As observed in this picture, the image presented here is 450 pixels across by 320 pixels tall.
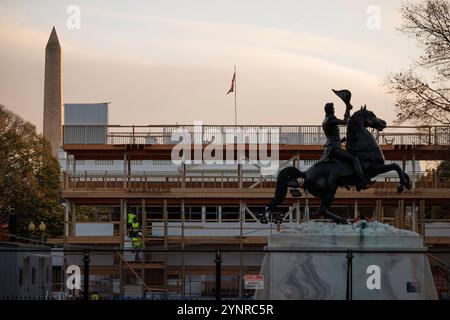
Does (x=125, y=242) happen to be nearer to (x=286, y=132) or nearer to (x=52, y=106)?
(x=286, y=132)

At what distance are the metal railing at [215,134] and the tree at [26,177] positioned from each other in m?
16.2

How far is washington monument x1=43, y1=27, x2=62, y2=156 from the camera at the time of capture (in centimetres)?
13262

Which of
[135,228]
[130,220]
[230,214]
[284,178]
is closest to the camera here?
[284,178]

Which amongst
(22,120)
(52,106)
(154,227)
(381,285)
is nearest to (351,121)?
(381,285)

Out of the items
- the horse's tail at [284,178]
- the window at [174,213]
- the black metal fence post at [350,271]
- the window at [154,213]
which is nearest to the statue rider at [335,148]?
the horse's tail at [284,178]

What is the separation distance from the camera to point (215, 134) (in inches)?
2539

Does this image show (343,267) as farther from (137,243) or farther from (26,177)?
(26,177)

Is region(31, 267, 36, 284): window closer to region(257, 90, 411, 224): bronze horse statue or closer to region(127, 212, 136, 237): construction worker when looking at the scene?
region(257, 90, 411, 224): bronze horse statue

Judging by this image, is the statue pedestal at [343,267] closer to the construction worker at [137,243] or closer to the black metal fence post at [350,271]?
the black metal fence post at [350,271]

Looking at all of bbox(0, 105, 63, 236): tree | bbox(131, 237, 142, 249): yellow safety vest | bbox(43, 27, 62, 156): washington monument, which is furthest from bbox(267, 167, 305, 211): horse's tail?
bbox(43, 27, 62, 156): washington monument

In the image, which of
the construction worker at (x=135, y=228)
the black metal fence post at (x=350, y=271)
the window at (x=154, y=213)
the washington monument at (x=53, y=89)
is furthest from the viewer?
the washington monument at (x=53, y=89)

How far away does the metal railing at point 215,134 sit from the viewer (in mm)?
63938

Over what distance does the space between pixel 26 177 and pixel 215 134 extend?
75.3 ft

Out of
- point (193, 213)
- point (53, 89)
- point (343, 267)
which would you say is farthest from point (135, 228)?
point (53, 89)
